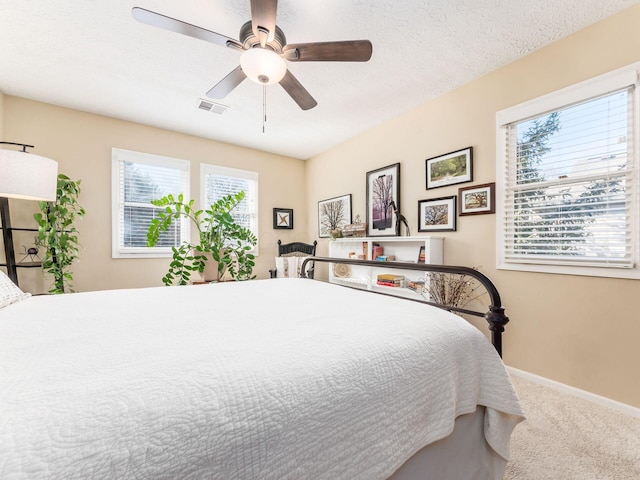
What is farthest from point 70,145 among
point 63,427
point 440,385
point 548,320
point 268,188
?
point 548,320

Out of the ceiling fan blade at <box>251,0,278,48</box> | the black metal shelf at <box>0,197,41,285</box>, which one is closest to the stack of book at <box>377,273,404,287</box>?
the ceiling fan blade at <box>251,0,278,48</box>

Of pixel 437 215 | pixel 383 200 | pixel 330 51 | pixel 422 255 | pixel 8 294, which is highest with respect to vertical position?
pixel 330 51

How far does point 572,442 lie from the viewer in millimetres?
1544

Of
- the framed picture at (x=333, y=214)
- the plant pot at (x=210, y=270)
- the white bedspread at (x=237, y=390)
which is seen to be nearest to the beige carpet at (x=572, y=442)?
the white bedspread at (x=237, y=390)

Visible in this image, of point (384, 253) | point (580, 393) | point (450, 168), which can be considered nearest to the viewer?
point (580, 393)

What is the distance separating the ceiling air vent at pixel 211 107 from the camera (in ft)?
9.81

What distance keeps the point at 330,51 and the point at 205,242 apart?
264 cm

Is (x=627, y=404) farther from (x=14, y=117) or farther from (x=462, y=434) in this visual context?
(x=14, y=117)

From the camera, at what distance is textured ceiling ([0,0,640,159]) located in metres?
1.83

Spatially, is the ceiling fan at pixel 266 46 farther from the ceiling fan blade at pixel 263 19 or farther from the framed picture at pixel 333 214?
the framed picture at pixel 333 214

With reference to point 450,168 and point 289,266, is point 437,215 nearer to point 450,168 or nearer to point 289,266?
point 450,168

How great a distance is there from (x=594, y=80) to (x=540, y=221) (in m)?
1.00

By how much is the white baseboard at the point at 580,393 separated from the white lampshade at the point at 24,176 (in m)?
3.82

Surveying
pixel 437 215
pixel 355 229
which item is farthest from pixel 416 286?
pixel 355 229
